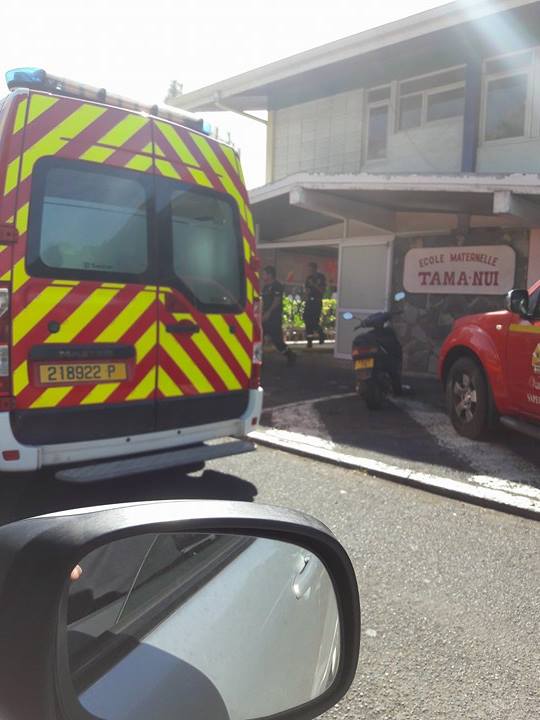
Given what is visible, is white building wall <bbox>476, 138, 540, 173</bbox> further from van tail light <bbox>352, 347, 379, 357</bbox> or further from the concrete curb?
the concrete curb

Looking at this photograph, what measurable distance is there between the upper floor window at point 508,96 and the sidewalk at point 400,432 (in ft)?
14.6

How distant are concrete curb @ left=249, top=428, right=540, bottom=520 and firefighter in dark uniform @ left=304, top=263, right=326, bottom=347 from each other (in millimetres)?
7856

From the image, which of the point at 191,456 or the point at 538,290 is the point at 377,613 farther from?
the point at 538,290

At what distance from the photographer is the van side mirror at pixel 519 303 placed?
17.1 feet

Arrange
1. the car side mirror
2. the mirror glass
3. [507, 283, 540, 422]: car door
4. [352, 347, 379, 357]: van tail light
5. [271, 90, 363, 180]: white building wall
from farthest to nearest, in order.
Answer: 1. [271, 90, 363, 180]: white building wall
2. [352, 347, 379, 357]: van tail light
3. [507, 283, 540, 422]: car door
4. the mirror glass
5. the car side mirror

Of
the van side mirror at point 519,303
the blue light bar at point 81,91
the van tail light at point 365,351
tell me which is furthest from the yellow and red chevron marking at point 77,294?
the van tail light at point 365,351

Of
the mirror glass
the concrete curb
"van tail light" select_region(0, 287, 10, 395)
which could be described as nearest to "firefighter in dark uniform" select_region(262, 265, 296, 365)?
the concrete curb

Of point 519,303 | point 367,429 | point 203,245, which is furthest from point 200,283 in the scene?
point 367,429

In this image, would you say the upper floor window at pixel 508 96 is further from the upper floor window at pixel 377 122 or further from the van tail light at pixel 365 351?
the van tail light at pixel 365 351

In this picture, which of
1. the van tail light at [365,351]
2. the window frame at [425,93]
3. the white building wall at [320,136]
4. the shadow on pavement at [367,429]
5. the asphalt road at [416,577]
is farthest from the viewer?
the white building wall at [320,136]

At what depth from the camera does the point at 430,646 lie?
8.81 ft

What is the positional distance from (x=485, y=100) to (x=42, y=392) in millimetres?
9526

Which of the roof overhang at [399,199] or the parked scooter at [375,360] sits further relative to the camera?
the roof overhang at [399,199]

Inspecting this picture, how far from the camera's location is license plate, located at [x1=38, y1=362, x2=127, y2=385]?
3725 mm
